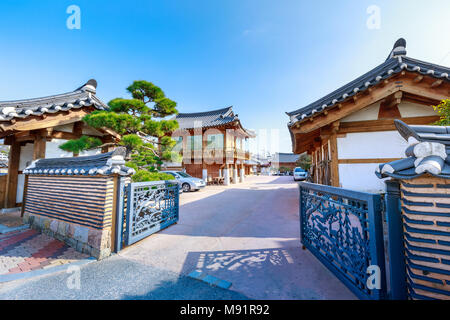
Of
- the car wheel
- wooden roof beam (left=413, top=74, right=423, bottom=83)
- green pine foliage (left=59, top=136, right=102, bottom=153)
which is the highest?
wooden roof beam (left=413, top=74, right=423, bottom=83)

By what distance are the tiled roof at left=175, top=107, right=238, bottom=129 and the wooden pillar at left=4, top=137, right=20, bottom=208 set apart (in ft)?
38.6

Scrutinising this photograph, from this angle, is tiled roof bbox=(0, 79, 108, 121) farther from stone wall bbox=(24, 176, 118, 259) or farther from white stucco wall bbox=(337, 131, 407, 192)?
white stucco wall bbox=(337, 131, 407, 192)

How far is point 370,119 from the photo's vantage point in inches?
211

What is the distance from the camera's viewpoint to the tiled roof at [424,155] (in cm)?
137

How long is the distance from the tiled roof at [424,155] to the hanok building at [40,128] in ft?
23.1

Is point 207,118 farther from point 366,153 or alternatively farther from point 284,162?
point 284,162

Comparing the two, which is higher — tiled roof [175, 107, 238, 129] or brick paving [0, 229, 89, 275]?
tiled roof [175, 107, 238, 129]

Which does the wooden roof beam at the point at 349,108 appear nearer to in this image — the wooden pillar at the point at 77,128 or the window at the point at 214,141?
the wooden pillar at the point at 77,128

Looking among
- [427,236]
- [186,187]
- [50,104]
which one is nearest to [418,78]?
[427,236]

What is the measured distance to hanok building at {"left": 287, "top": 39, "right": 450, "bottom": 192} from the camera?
15.5 feet

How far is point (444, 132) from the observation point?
1619 millimetres

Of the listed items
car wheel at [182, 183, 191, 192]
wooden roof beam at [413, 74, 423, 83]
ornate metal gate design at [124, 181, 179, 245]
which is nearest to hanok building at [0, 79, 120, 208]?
ornate metal gate design at [124, 181, 179, 245]
